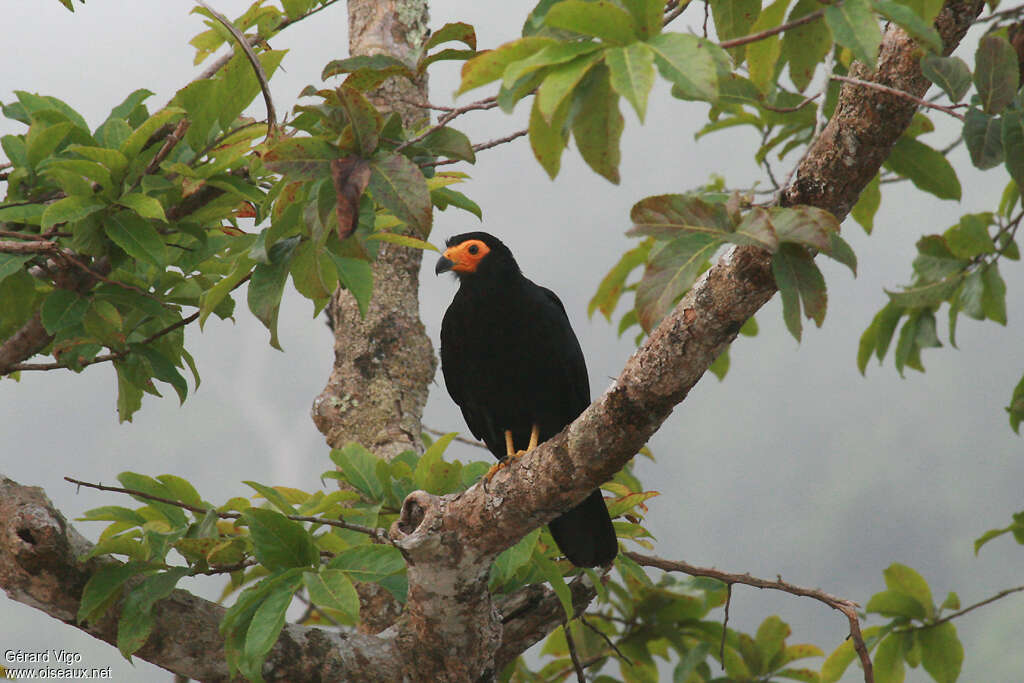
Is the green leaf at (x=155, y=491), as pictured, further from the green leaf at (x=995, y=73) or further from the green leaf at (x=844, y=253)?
the green leaf at (x=995, y=73)

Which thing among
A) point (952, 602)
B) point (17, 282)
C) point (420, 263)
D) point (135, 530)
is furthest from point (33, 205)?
point (952, 602)

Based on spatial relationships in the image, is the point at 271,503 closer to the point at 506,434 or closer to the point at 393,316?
the point at 506,434

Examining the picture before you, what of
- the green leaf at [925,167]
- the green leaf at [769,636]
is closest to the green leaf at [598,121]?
the green leaf at [925,167]

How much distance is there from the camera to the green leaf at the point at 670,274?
4.68ft

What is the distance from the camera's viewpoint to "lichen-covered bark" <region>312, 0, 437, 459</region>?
155 inches

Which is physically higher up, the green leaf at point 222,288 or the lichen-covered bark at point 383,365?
the lichen-covered bark at point 383,365

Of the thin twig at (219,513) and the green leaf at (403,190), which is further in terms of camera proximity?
the thin twig at (219,513)

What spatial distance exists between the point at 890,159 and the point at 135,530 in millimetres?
2326

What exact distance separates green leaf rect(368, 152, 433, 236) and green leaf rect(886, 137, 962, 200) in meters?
1.27

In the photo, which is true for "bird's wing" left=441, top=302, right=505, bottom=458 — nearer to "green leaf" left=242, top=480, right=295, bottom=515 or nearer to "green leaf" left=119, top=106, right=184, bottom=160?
"green leaf" left=242, top=480, right=295, bottom=515

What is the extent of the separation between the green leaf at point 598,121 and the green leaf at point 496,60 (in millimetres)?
102

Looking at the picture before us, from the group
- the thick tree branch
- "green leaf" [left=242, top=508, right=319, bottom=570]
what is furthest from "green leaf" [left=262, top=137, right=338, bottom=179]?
"green leaf" [left=242, top=508, right=319, bottom=570]

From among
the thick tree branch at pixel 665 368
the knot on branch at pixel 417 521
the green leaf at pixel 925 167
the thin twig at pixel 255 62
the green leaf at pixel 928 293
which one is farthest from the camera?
the green leaf at pixel 928 293

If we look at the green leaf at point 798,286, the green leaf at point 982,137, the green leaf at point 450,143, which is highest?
the green leaf at point 450,143
